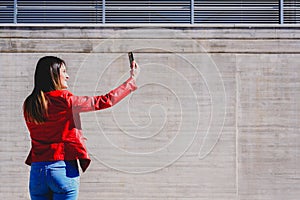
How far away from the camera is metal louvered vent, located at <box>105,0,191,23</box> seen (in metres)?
8.09

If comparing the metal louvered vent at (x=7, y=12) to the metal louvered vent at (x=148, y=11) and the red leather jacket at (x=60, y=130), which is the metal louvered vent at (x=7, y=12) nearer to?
the metal louvered vent at (x=148, y=11)

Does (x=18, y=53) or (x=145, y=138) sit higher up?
(x=18, y=53)

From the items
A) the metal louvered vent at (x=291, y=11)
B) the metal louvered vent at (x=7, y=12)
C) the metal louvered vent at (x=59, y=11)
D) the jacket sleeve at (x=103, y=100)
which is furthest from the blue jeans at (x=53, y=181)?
the metal louvered vent at (x=291, y=11)

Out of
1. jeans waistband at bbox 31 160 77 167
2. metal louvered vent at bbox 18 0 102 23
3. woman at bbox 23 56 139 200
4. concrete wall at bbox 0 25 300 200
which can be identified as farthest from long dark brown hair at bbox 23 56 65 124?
metal louvered vent at bbox 18 0 102 23

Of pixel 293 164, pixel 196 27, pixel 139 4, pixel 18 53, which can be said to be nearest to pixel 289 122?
pixel 293 164

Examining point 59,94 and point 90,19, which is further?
point 90,19

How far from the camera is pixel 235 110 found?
25.7 feet

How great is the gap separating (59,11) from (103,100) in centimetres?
327

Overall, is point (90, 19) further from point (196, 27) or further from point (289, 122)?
point (289, 122)

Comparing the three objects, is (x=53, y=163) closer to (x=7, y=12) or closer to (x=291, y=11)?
(x=7, y=12)

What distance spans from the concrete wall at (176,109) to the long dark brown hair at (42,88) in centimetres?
276

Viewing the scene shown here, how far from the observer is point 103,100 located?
5.16 m

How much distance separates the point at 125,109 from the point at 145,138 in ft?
1.40


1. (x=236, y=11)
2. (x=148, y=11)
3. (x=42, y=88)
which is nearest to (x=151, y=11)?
(x=148, y=11)
